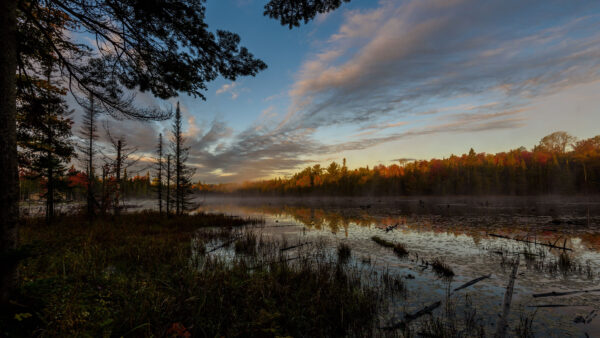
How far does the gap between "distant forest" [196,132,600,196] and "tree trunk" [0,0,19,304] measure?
108 m

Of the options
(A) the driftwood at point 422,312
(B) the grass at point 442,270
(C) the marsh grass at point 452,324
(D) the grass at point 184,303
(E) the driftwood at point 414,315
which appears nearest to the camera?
(D) the grass at point 184,303

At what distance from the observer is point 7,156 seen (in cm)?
354

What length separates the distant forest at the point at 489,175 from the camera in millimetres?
71062

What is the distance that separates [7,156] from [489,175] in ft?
370

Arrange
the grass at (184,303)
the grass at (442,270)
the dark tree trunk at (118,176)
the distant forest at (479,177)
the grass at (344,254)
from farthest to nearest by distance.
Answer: the distant forest at (479,177)
the dark tree trunk at (118,176)
the grass at (344,254)
the grass at (442,270)
the grass at (184,303)

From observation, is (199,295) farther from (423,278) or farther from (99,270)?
(423,278)

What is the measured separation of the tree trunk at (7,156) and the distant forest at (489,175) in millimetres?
108077

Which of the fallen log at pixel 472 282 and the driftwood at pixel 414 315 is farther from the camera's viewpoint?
the fallen log at pixel 472 282

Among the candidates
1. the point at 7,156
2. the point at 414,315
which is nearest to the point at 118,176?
the point at 7,156

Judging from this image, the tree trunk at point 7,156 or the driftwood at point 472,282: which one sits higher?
the tree trunk at point 7,156

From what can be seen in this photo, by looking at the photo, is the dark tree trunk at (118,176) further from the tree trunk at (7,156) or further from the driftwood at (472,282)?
the driftwood at (472,282)

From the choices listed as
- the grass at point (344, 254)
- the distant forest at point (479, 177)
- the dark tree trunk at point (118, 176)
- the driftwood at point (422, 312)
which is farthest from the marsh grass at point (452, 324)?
the distant forest at point (479, 177)

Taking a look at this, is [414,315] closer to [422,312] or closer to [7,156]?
[422,312]

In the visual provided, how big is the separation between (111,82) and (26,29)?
1.90 metres
